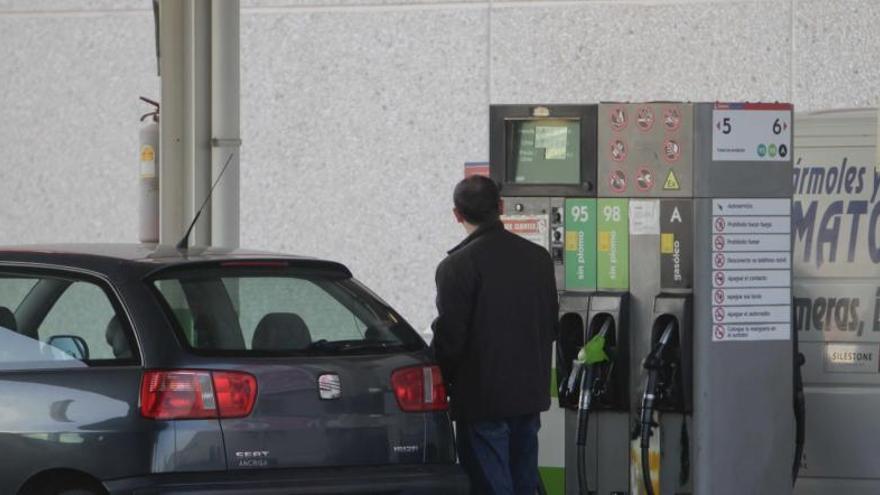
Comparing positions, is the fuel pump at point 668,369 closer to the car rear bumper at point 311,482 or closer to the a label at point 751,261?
the a label at point 751,261

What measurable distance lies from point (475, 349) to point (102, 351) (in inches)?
63.2

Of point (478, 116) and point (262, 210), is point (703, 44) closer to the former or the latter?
point (478, 116)

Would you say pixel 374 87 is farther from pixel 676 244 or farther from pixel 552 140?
pixel 676 244

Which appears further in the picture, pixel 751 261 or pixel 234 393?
pixel 751 261

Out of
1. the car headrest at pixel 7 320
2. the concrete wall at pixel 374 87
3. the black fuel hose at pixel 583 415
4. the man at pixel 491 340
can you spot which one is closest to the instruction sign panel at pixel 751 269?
the black fuel hose at pixel 583 415

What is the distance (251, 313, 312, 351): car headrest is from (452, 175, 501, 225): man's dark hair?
101 cm

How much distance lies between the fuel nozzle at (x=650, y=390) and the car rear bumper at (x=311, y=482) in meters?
1.16

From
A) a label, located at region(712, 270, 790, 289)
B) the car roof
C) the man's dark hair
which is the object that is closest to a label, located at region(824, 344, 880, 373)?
a label, located at region(712, 270, 790, 289)

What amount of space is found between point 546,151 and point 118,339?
7.87 ft

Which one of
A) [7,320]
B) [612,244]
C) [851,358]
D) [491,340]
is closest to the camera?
[7,320]

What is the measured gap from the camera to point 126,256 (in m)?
6.29

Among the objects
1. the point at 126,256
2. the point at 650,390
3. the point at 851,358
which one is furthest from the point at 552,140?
the point at 126,256

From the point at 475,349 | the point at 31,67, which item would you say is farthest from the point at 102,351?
the point at 31,67

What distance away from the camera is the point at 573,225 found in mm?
7535
